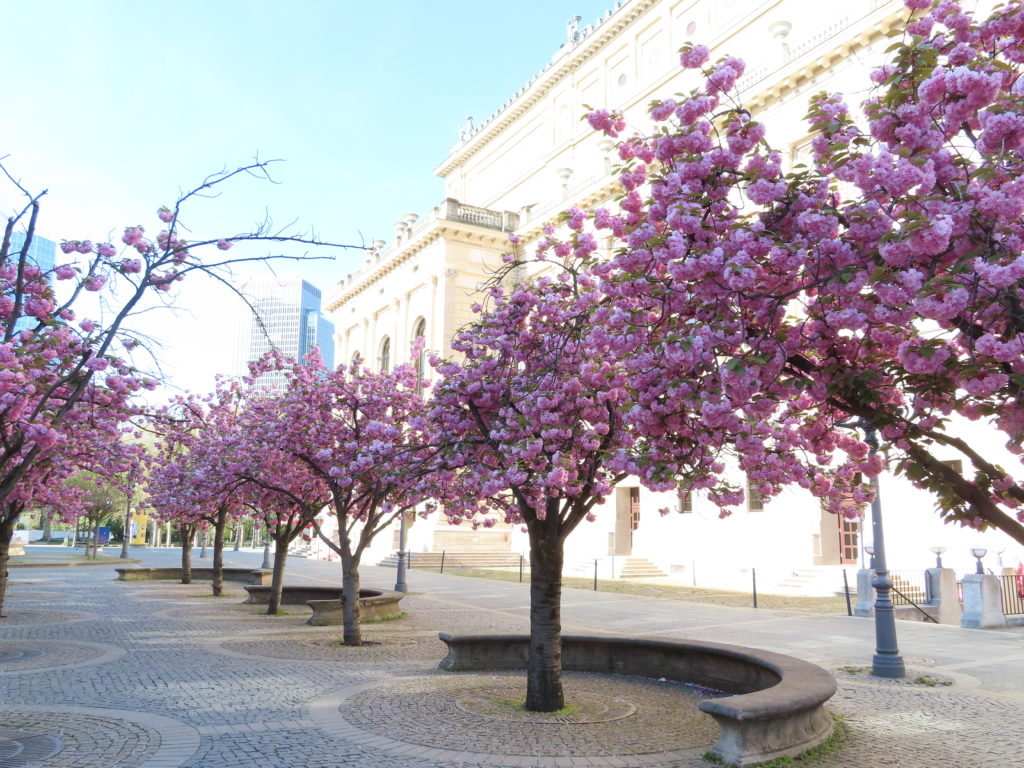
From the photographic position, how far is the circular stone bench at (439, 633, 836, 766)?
6297 millimetres

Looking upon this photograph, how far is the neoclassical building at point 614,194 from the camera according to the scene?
2530 cm

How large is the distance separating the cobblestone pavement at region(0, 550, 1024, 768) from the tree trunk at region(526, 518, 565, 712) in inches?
17.1

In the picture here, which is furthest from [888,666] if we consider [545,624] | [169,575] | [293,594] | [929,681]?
[169,575]

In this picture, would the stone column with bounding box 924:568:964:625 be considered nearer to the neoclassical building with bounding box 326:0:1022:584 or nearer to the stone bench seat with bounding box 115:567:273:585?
the neoclassical building with bounding box 326:0:1022:584

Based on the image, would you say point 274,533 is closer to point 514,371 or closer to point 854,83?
point 514,371

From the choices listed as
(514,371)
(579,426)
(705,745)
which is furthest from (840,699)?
(514,371)

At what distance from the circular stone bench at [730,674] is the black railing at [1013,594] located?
11804mm

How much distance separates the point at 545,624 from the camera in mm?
8438

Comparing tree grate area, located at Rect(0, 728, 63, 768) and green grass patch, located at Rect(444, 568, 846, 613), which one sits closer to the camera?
tree grate area, located at Rect(0, 728, 63, 768)

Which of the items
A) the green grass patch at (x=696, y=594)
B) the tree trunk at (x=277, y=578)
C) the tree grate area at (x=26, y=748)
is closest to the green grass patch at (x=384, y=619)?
the tree trunk at (x=277, y=578)

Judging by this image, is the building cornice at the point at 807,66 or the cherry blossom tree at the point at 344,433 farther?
the building cornice at the point at 807,66

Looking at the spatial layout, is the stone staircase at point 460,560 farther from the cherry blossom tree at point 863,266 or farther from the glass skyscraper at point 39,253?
the cherry blossom tree at point 863,266

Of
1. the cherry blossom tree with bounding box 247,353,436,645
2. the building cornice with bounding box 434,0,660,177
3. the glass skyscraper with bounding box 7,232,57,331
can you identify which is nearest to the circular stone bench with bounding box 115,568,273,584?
the cherry blossom tree with bounding box 247,353,436,645

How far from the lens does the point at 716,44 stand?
115ft
